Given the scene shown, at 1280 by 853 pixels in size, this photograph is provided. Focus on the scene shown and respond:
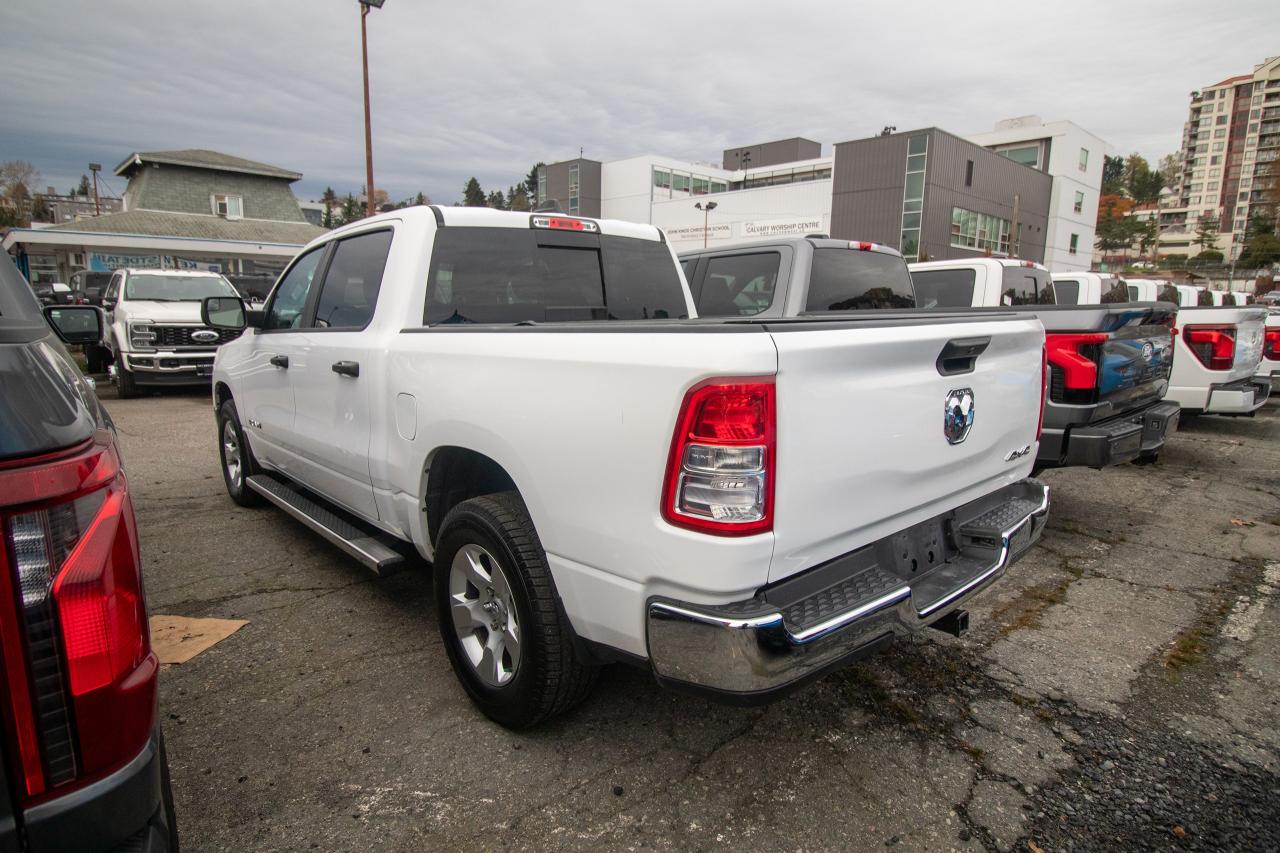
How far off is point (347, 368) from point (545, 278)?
3.37 feet

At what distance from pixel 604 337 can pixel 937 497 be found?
129 cm

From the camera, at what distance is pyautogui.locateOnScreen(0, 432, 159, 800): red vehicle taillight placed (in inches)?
43.3

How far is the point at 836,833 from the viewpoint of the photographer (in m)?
2.19

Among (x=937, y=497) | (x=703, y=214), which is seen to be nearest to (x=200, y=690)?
(x=937, y=497)

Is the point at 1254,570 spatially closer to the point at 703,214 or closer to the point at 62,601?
the point at 62,601

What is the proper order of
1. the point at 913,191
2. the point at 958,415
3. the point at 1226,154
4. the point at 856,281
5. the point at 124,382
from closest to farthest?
the point at 958,415
the point at 856,281
the point at 124,382
the point at 913,191
the point at 1226,154

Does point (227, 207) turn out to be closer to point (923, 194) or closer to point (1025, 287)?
point (923, 194)

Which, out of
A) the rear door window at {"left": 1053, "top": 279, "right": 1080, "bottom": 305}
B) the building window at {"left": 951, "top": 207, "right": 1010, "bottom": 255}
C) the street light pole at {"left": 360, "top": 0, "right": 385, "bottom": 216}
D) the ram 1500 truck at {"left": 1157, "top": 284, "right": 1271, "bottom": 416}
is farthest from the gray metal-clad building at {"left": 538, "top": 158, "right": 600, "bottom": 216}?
the ram 1500 truck at {"left": 1157, "top": 284, "right": 1271, "bottom": 416}

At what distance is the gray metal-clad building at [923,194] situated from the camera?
1725 inches

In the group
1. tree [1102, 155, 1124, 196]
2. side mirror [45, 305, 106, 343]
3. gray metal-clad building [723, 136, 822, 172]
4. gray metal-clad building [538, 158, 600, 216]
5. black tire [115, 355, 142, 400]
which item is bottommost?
black tire [115, 355, 142, 400]

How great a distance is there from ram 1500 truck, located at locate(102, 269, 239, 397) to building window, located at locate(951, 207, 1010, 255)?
1752 inches

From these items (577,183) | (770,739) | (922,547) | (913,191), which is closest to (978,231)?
(913,191)

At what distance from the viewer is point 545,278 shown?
3.66m

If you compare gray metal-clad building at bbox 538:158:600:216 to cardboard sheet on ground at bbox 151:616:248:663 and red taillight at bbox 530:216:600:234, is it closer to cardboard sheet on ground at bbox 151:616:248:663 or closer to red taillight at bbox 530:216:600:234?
red taillight at bbox 530:216:600:234
